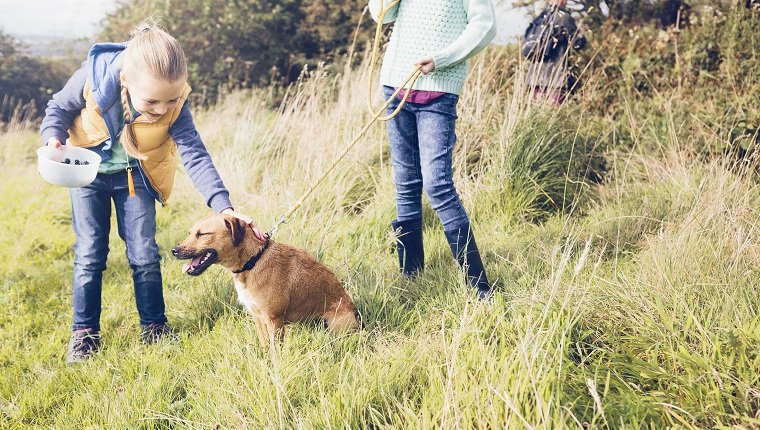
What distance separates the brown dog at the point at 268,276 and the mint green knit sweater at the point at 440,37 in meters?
1.09

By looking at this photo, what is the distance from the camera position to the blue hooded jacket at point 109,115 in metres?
2.76

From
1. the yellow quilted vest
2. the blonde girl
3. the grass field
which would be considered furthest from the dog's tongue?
the yellow quilted vest

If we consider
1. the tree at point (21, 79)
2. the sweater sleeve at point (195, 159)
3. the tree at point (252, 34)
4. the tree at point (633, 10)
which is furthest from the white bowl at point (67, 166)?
the tree at point (21, 79)

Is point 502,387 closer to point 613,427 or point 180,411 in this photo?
point 613,427

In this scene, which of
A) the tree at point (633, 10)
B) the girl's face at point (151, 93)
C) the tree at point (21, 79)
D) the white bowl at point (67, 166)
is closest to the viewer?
the white bowl at point (67, 166)

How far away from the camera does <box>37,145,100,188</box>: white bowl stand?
8.21 feet

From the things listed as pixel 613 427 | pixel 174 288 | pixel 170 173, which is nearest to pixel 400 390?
pixel 613 427

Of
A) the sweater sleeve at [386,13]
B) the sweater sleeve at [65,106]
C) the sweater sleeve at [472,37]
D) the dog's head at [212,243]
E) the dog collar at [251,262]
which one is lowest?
the dog collar at [251,262]

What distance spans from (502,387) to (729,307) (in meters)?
1.09

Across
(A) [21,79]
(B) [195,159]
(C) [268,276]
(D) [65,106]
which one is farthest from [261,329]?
(A) [21,79]

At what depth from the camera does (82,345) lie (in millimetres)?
3006

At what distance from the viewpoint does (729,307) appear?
2332 millimetres

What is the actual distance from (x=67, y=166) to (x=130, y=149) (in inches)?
13.7

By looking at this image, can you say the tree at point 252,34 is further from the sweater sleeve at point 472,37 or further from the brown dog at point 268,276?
the brown dog at point 268,276
